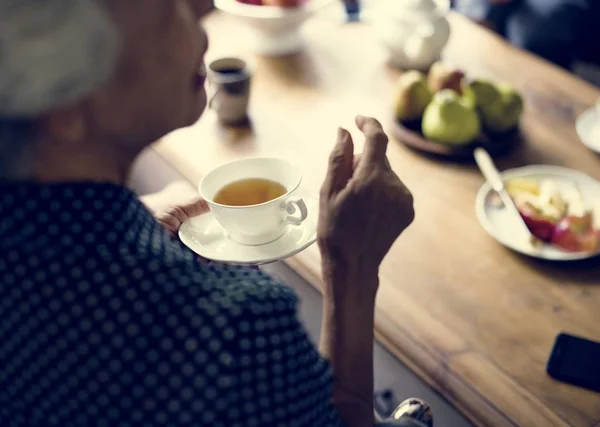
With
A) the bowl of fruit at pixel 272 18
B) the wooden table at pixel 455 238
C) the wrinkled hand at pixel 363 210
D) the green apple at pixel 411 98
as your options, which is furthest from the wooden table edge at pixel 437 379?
the bowl of fruit at pixel 272 18

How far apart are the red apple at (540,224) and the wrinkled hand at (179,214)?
49 cm

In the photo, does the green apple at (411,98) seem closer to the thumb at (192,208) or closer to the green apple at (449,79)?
the green apple at (449,79)

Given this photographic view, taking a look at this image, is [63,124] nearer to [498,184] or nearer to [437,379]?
[437,379]

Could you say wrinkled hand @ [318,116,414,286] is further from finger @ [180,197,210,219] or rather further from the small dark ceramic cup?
the small dark ceramic cup

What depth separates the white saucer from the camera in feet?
3.88

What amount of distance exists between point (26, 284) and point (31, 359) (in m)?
0.07

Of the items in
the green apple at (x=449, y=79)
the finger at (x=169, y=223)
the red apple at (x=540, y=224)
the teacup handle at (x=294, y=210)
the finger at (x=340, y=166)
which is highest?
the finger at (x=340, y=166)

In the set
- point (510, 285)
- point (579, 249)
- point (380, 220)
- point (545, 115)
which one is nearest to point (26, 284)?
point (380, 220)

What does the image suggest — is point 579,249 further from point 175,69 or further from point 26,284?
point 26,284

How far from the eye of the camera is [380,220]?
2.69 feet

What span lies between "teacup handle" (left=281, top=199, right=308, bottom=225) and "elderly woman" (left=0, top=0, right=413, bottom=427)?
0.97 ft

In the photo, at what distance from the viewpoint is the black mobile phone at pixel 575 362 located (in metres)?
0.79

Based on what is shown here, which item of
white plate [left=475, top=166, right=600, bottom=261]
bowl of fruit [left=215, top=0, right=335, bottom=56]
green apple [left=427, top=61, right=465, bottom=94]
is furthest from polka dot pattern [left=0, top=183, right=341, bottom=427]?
bowl of fruit [left=215, top=0, right=335, bottom=56]

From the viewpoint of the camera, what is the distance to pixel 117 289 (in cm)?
61
